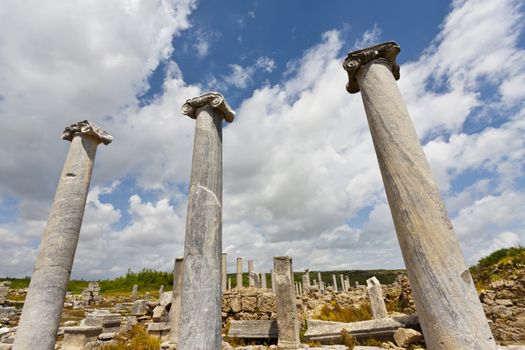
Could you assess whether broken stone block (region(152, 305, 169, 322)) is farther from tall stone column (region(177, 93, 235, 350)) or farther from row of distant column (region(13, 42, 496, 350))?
tall stone column (region(177, 93, 235, 350))

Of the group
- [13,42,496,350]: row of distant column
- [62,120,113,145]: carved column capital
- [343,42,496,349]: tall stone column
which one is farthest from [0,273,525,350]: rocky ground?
[62,120,113,145]: carved column capital

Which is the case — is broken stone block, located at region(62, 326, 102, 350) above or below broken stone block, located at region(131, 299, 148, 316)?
below

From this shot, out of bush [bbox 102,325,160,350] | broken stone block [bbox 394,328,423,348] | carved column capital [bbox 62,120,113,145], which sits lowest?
bush [bbox 102,325,160,350]

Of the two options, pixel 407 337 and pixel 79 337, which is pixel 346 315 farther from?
pixel 79 337

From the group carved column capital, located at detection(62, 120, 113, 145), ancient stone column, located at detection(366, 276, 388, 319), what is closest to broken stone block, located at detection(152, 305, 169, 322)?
carved column capital, located at detection(62, 120, 113, 145)

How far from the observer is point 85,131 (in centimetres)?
636

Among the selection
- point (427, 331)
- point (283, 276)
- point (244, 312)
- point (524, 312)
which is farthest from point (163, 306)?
point (524, 312)

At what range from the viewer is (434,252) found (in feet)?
9.78

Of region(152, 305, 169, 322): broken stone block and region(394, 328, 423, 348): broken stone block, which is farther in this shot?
region(152, 305, 169, 322): broken stone block

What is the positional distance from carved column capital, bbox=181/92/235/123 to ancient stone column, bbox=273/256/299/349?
556 cm

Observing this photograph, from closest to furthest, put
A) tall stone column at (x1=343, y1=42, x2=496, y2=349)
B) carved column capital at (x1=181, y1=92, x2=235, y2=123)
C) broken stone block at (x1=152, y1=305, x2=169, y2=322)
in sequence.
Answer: tall stone column at (x1=343, y1=42, x2=496, y2=349) → carved column capital at (x1=181, y1=92, x2=235, y2=123) → broken stone block at (x1=152, y1=305, x2=169, y2=322)

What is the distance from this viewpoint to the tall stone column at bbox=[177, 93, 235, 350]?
387cm

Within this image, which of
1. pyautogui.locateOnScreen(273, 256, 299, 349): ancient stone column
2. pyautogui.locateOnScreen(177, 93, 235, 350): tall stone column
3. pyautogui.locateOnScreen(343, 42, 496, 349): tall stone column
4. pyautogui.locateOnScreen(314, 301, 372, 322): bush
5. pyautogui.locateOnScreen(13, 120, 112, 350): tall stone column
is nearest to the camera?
pyautogui.locateOnScreen(343, 42, 496, 349): tall stone column

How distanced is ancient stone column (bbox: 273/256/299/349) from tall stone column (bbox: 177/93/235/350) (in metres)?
5.11
